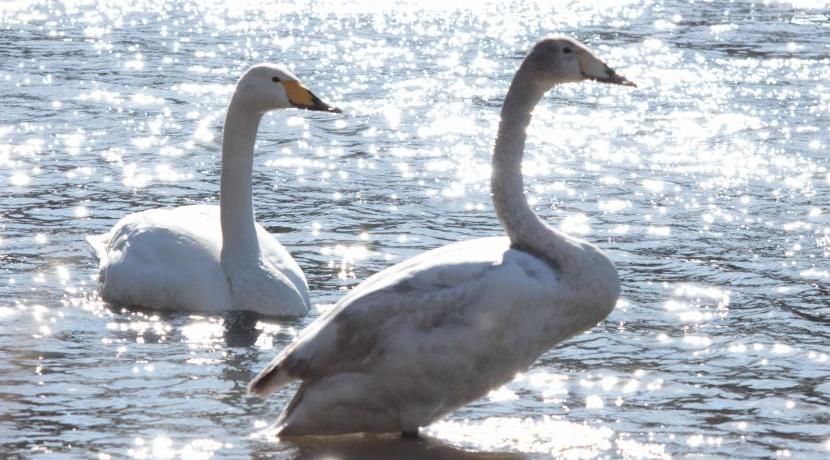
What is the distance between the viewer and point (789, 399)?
8.16 metres

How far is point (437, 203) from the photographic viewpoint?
1294cm

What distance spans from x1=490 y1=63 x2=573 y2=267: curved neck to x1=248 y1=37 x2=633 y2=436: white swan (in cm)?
1

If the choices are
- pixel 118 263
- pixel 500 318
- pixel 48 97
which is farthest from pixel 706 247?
pixel 48 97

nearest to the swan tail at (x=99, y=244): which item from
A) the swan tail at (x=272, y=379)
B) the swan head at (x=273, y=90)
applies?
the swan head at (x=273, y=90)

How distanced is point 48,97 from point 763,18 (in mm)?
11853

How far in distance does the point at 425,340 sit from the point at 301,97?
132 inches

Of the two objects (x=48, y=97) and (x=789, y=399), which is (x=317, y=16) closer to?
(x=48, y=97)

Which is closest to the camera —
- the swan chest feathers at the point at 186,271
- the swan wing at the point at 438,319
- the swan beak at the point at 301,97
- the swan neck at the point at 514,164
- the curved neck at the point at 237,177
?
the swan wing at the point at 438,319

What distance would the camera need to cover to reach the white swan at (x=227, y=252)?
9.77m

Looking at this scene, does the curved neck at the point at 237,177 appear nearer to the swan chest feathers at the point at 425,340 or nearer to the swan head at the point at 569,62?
the swan chest feathers at the point at 425,340

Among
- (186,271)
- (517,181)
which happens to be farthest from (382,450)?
(186,271)

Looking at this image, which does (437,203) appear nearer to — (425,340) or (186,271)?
(186,271)

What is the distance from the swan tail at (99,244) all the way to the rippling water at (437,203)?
0.15m

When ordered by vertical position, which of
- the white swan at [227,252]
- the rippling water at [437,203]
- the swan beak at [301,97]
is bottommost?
the rippling water at [437,203]
